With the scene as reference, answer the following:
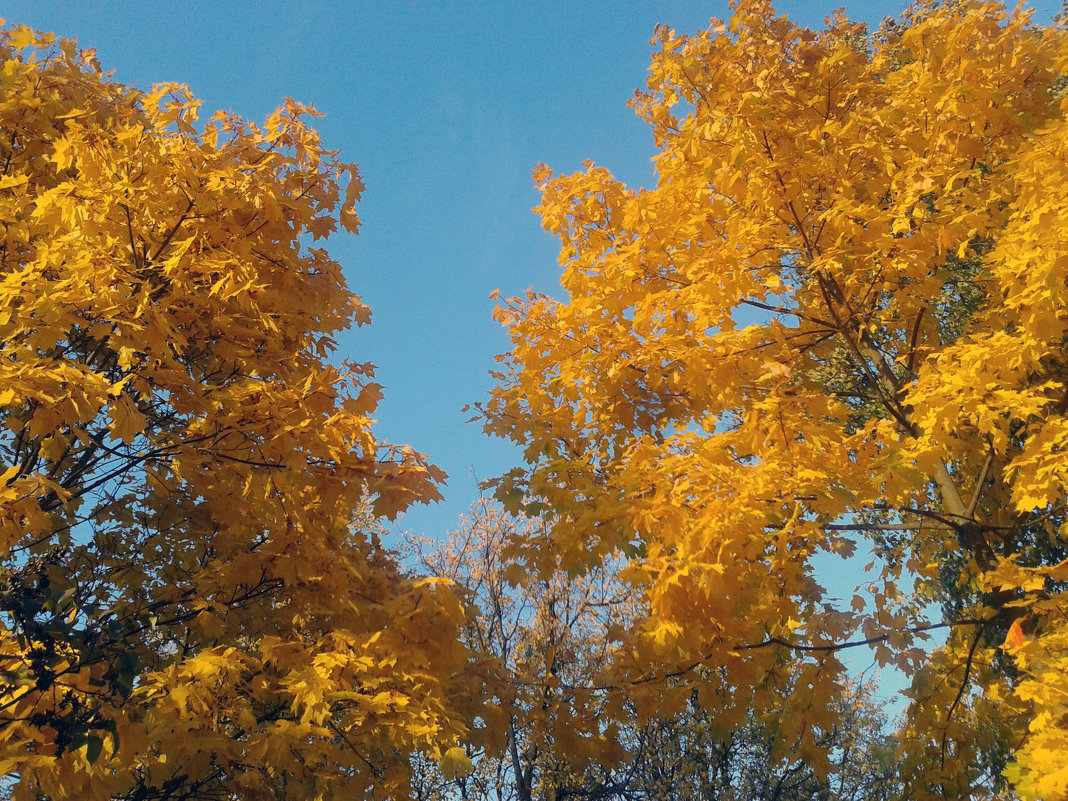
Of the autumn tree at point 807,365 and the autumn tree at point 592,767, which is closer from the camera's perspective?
the autumn tree at point 807,365

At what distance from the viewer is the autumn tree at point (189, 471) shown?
4141 mm

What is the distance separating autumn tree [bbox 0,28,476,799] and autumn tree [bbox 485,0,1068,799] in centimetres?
169

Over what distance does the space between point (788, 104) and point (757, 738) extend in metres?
14.9

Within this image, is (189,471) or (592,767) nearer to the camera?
(189,471)

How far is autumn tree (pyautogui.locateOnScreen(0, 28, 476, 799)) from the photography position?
13.6ft

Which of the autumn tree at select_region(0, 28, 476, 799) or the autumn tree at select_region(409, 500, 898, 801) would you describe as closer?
the autumn tree at select_region(0, 28, 476, 799)

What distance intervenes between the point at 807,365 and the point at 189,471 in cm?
562

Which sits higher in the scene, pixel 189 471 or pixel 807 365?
pixel 807 365

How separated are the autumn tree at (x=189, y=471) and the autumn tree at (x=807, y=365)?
169cm

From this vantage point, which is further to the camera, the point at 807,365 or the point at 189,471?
the point at 807,365

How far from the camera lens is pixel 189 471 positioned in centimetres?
553

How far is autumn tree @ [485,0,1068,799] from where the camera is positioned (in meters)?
4.83

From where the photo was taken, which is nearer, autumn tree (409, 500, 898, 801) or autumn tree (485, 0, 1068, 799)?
autumn tree (485, 0, 1068, 799)

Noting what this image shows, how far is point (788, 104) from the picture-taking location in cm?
634
